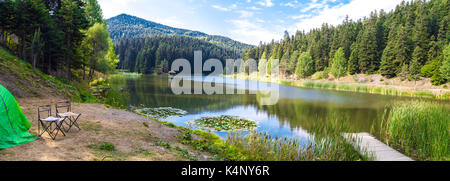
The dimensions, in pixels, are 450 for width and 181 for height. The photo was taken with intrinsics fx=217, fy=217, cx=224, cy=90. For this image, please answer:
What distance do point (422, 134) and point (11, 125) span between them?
667 inches

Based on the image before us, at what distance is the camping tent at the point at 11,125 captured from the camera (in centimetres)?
645

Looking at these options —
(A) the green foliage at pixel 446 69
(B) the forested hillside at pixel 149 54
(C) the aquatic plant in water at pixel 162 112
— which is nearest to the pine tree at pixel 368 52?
(A) the green foliage at pixel 446 69

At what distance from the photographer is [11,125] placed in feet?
22.9

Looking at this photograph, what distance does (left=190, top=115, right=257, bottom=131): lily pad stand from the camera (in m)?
14.6

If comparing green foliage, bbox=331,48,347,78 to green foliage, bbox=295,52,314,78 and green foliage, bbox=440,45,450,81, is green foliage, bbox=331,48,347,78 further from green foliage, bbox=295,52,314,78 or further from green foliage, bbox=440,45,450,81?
green foliage, bbox=440,45,450,81

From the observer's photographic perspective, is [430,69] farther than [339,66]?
No

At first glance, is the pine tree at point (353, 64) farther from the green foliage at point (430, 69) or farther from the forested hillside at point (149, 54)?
the forested hillside at point (149, 54)

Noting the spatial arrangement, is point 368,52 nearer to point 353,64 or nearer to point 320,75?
point 353,64

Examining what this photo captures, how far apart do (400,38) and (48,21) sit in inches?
2895

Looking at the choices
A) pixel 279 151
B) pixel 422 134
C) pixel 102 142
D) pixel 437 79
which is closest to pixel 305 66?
pixel 437 79

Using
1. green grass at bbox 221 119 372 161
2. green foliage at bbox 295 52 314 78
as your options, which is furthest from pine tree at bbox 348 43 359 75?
green grass at bbox 221 119 372 161

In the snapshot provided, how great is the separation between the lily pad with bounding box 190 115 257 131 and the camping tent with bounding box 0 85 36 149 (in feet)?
30.1

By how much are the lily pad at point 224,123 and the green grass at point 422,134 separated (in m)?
8.14
